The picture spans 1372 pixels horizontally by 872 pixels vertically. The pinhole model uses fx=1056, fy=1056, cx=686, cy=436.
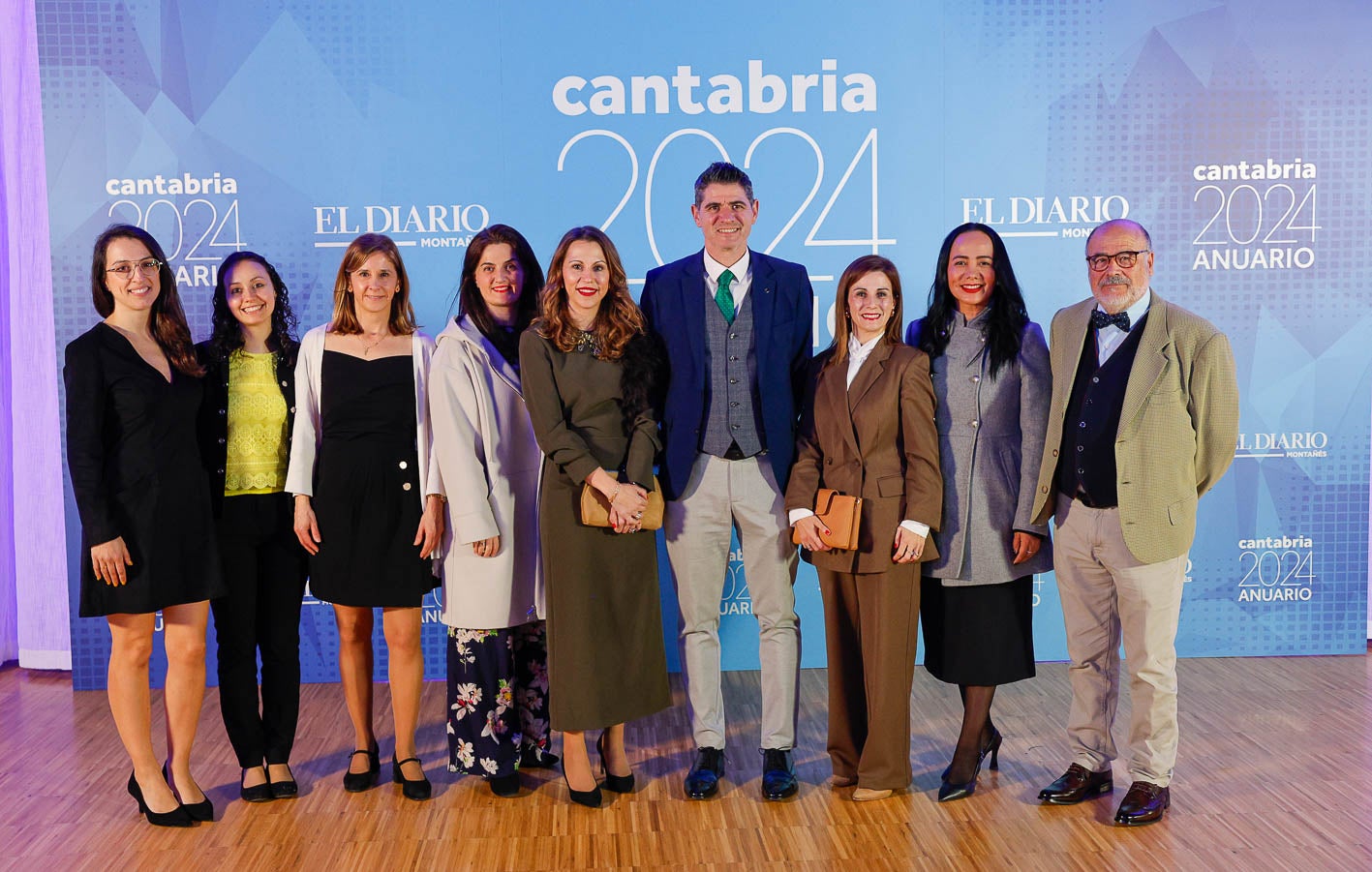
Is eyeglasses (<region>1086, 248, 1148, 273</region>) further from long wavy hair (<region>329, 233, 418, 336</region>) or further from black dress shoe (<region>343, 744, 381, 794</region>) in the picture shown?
black dress shoe (<region>343, 744, 381, 794</region>)

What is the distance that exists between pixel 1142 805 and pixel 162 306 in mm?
3331

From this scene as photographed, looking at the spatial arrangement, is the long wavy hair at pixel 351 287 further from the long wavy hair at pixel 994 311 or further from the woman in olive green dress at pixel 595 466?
the long wavy hair at pixel 994 311

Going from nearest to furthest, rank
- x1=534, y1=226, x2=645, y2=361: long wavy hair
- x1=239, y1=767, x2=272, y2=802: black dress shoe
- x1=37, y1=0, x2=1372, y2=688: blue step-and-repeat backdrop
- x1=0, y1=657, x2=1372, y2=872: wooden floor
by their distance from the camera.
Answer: x1=0, y1=657, x2=1372, y2=872: wooden floor < x1=534, y1=226, x2=645, y2=361: long wavy hair < x1=239, y1=767, x2=272, y2=802: black dress shoe < x1=37, y1=0, x2=1372, y2=688: blue step-and-repeat backdrop

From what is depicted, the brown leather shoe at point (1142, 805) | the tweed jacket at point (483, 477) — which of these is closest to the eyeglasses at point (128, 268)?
the tweed jacket at point (483, 477)

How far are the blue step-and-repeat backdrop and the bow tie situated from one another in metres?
1.69

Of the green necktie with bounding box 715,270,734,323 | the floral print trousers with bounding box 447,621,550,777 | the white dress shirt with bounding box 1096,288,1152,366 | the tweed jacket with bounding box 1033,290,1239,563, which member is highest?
the green necktie with bounding box 715,270,734,323

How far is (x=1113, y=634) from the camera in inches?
129

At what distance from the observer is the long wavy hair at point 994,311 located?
3.24m

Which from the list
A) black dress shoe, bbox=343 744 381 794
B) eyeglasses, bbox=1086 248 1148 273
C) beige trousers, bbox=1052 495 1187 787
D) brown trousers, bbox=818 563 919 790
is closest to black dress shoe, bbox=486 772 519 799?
black dress shoe, bbox=343 744 381 794

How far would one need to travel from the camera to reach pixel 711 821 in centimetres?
320

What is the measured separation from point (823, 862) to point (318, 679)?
9.20 feet

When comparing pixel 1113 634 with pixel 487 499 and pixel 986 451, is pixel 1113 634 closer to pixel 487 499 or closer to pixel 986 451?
pixel 986 451

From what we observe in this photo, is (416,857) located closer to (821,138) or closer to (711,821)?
(711,821)

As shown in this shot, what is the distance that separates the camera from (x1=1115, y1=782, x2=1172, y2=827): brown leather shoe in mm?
3123
